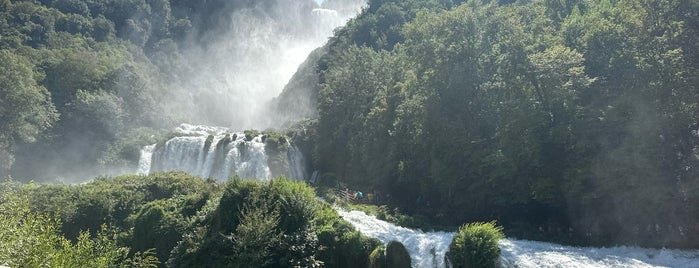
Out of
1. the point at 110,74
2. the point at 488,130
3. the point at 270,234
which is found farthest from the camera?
the point at 110,74

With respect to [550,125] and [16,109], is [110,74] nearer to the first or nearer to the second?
[16,109]

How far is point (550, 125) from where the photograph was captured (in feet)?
124

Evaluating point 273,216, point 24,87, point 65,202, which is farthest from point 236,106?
point 273,216

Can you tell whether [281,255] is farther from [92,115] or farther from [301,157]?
[92,115]

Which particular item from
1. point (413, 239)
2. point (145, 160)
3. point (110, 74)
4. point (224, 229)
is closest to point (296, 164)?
point (145, 160)

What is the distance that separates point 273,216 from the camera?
23609mm

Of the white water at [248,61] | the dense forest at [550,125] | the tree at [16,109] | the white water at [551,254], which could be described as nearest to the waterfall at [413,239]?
the white water at [551,254]

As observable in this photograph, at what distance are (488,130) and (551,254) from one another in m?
15.9

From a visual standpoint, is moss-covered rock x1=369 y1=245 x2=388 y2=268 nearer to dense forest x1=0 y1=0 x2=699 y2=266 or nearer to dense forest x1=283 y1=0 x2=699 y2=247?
dense forest x1=0 y1=0 x2=699 y2=266

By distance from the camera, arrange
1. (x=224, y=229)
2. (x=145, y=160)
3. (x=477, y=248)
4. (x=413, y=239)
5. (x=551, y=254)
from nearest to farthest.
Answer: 1. (x=477, y=248)
2. (x=224, y=229)
3. (x=551, y=254)
4. (x=413, y=239)
5. (x=145, y=160)

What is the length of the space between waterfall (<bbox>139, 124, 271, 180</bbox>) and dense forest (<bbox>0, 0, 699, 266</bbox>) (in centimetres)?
702

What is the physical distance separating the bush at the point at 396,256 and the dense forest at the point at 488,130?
4.11 feet

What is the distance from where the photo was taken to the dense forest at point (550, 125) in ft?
103

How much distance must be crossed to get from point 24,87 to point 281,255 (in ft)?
186
